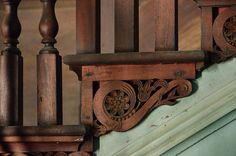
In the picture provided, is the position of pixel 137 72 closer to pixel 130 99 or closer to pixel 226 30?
pixel 130 99

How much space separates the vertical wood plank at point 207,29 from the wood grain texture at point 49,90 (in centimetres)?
63

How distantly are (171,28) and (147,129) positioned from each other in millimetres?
429

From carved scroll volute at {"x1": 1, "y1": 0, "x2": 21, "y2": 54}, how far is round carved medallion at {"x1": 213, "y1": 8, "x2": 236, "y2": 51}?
849 millimetres

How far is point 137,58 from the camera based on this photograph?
10.3 ft

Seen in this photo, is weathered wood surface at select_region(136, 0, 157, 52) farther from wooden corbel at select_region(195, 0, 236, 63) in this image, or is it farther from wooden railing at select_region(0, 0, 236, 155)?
wooden corbel at select_region(195, 0, 236, 63)

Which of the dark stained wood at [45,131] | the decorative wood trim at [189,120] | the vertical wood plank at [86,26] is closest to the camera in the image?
the decorative wood trim at [189,120]

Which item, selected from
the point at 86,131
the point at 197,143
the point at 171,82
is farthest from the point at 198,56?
the point at 86,131

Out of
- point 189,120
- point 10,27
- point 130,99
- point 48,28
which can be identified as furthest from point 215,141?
point 10,27

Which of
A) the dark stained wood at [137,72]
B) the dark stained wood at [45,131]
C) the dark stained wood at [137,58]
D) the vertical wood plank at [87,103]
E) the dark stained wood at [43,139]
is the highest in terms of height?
the dark stained wood at [137,58]

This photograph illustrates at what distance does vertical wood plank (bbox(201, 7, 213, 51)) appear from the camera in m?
3.15

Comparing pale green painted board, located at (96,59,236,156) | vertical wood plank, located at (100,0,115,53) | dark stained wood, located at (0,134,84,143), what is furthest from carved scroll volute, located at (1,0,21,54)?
vertical wood plank, located at (100,0,115,53)

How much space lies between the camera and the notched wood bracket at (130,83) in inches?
123

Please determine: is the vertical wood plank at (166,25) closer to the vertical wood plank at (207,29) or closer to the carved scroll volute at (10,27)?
the vertical wood plank at (207,29)

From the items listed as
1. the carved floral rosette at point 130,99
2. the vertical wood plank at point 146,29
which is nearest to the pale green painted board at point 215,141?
the carved floral rosette at point 130,99
